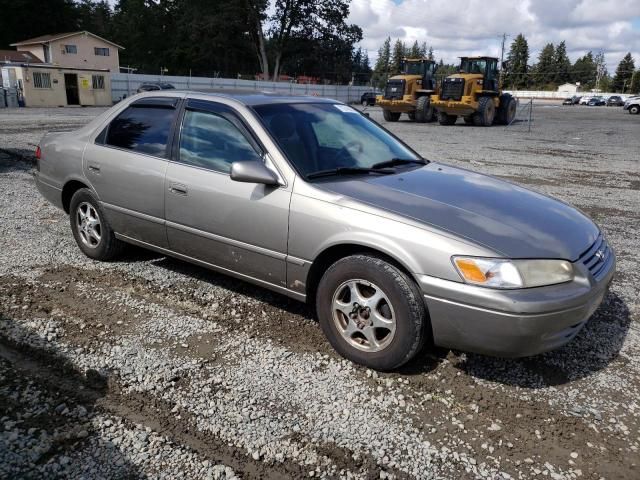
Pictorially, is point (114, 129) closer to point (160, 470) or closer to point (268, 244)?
point (268, 244)

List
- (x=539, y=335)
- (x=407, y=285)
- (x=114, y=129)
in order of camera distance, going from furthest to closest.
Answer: (x=114, y=129) → (x=407, y=285) → (x=539, y=335)

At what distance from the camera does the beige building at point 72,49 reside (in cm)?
4709

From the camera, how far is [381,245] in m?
2.98

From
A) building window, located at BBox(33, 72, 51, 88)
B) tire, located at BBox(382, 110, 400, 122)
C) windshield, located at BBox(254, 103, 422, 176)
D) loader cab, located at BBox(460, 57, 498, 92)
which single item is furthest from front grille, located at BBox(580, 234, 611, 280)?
building window, located at BBox(33, 72, 51, 88)

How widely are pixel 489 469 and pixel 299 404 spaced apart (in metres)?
1.00

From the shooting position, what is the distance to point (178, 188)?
154 inches

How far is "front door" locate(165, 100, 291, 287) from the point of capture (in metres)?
3.48

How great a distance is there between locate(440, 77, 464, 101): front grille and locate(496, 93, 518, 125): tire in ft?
10.2

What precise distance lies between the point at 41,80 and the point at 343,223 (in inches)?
1391

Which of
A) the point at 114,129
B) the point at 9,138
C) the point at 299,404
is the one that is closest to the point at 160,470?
the point at 299,404

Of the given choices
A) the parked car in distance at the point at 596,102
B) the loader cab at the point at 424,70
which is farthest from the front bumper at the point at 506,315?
the parked car in distance at the point at 596,102

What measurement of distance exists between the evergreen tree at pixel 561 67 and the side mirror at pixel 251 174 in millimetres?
136789

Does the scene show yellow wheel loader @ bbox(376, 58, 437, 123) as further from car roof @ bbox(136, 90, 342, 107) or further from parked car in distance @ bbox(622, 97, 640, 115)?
parked car in distance @ bbox(622, 97, 640, 115)

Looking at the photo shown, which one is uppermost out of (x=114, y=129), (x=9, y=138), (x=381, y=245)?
(x=114, y=129)
